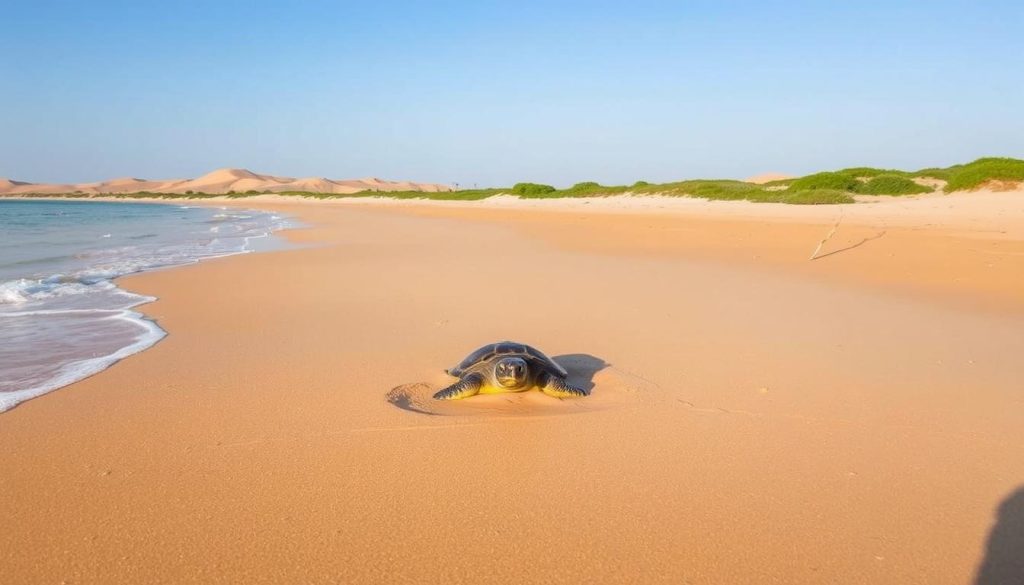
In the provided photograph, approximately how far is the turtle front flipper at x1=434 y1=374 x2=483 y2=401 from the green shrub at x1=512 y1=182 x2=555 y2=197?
46.7 metres

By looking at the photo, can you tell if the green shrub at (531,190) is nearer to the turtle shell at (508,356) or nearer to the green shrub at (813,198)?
the green shrub at (813,198)

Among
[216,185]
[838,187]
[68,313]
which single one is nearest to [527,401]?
[68,313]

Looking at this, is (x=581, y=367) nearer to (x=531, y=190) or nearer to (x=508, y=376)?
(x=508, y=376)

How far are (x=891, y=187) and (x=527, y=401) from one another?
35212mm

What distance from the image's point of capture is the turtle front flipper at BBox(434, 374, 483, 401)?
14.3 ft

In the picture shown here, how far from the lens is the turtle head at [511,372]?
4316mm

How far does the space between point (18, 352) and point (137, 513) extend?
397 cm

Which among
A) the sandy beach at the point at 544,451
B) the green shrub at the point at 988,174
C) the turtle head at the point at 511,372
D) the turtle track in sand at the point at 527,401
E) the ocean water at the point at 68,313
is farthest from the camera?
the green shrub at the point at 988,174

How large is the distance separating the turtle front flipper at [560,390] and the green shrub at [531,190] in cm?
4664

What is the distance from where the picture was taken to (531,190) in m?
51.5

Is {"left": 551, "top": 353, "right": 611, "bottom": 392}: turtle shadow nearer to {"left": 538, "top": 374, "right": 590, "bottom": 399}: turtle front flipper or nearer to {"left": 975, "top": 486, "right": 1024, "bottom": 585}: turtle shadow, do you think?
{"left": 538, "top": 374, "right": 590, "bottom": 399}: turtle front flipper

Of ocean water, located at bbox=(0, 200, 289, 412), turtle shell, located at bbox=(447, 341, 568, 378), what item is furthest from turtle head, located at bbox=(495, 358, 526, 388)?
ocean water, located at bbox=(0, 200, 289, 412)

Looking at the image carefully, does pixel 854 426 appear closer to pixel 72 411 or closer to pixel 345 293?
pixel 72 411

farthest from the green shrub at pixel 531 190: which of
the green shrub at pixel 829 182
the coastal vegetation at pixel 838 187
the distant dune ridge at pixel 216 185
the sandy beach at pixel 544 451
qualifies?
the distant dune ridge at pixel 216 185
